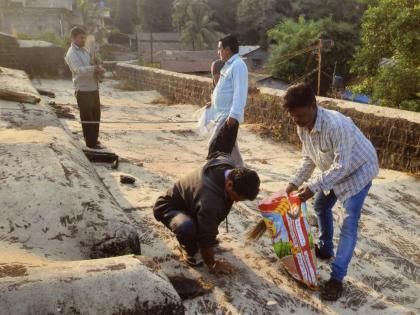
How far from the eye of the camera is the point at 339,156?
97.0 inches

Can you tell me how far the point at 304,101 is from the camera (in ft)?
7.93

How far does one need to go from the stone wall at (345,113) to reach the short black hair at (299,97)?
329 centimetres

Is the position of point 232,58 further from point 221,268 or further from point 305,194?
point 221,268

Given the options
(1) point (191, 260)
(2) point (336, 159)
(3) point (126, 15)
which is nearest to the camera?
(2) point (336, 159)

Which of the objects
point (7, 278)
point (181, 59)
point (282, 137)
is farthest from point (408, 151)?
point (181, 59)

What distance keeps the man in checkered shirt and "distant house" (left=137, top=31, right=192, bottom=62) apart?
33.9 metres

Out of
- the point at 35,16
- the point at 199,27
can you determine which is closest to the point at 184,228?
the point at 35,16

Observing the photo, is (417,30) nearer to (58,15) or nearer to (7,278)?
(7,278)

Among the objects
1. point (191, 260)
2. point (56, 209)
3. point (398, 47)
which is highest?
point (398, 47)

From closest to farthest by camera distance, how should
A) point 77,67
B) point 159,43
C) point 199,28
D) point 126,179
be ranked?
1. point 126,179
2. point 77,67
3. point 199,28
4. point 159,43

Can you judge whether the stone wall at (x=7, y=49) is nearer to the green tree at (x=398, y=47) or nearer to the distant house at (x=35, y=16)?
the green tree at (x=398, y=47)

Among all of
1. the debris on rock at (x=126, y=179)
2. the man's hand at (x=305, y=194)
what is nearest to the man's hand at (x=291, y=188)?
the man's hand at (x=305, y=194)

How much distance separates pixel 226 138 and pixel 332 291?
1584mm

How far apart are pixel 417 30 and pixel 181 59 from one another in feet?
60.5
